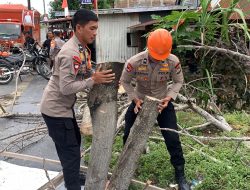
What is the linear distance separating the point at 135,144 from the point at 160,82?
3.18 ft

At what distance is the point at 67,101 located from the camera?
115 inches

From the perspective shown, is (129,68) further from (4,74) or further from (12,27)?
(12,27)

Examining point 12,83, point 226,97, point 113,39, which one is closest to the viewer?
point 226,97

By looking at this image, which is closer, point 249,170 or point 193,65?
point 249,170

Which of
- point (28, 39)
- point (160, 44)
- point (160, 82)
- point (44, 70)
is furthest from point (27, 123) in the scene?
point (28, 39)

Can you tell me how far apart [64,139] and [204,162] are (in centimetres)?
186

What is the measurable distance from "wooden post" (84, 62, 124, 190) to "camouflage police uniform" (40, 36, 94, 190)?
0.42ft

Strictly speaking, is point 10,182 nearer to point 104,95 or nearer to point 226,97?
point 104,95

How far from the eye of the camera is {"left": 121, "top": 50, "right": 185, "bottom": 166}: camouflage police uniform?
3.32 m

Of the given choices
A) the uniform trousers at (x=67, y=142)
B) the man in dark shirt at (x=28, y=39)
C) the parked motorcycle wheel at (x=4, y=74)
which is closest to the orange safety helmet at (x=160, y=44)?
the uniform trousers at (x=67, y=142)

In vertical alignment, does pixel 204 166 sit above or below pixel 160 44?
below

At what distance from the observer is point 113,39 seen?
15320mm

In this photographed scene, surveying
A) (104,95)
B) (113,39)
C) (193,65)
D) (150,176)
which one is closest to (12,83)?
(113,39)

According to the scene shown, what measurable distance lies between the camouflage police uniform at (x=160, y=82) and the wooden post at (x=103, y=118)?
613 mm
